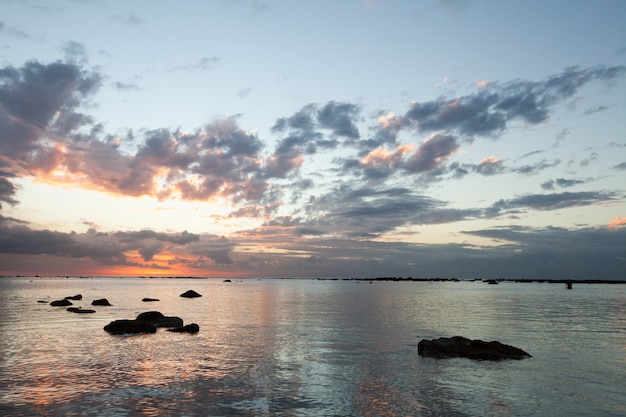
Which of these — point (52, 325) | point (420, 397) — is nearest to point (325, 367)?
point (420, 397)

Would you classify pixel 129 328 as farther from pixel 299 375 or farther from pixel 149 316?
pixel 299 375

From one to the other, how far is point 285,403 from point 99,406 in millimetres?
8338

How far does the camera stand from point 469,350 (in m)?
33.1

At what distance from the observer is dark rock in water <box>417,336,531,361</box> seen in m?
32.4

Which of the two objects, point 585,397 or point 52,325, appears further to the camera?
point 52,325

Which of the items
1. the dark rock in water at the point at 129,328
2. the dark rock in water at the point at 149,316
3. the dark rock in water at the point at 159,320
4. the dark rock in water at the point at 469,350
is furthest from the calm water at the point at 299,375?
the dark rock in water at the point at 149,316

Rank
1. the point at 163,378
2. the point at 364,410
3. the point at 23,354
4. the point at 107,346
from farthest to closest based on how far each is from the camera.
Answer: the point at 107,346, the point at 23,354, the point at 163,378, the point at 364,410

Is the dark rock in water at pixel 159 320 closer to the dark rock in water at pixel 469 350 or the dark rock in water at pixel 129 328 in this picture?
the dark rock in water at pixel 129 328

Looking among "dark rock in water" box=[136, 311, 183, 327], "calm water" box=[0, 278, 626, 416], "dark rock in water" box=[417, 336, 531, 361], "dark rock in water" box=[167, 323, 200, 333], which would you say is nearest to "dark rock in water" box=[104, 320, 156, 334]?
"dark rock in water" box=[167, 323, 200, 333]

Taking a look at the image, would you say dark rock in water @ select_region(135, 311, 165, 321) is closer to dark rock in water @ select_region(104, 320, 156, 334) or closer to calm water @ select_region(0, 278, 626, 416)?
dark rock in water @ select_region(104, 320, 156, 334)

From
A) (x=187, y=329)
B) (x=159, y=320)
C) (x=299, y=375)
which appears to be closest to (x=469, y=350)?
(x=299, y=375)

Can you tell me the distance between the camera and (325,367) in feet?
95.2

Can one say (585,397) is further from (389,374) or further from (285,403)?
(285,403)

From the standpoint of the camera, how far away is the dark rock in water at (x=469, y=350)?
3238 cm
